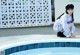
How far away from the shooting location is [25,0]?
7891 mm

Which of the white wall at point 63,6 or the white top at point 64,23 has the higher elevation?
the white wall at point 63,6

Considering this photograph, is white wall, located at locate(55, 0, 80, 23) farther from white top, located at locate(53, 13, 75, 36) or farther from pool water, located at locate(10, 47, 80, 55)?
pool water, located at locate(10, 47, 80, 55)

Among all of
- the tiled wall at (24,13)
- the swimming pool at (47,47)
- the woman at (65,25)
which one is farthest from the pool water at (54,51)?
the tiled wall at (24,13)

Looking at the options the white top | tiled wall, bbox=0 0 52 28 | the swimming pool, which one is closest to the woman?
the white top

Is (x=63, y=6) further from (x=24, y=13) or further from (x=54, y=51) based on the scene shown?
(x=54, y=51)

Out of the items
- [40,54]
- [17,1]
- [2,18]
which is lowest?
[40,54]

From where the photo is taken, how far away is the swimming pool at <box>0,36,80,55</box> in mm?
5150

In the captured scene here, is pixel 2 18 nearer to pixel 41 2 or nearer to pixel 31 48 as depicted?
pixel 41 2

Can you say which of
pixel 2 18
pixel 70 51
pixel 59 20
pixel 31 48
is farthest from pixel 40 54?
pixel 2 18

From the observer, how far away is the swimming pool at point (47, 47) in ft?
16.9

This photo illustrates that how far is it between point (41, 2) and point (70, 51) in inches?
120

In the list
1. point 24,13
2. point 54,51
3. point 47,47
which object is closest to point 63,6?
point 24,13

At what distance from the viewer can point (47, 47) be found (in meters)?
5.49

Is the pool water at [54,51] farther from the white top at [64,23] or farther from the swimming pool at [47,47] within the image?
the white top at [64,23]
